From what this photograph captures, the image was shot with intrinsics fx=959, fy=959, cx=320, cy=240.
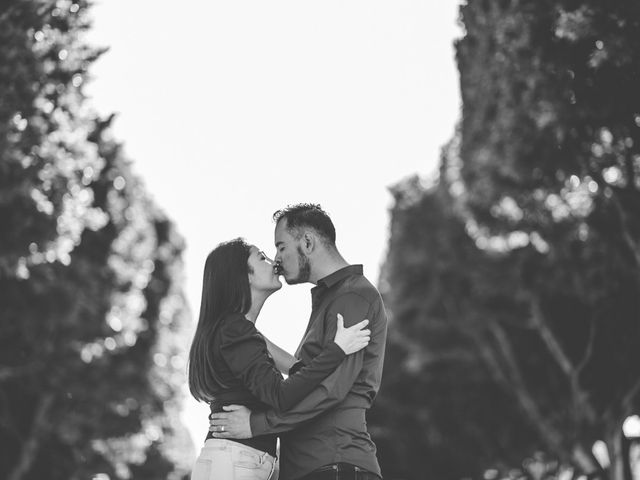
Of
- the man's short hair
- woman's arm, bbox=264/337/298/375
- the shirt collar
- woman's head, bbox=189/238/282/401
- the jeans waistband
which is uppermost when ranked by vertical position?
the man's short hair

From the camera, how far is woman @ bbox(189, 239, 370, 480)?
5.21 meters

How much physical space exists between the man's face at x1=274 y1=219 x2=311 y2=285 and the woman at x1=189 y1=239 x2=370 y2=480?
0.08 metres

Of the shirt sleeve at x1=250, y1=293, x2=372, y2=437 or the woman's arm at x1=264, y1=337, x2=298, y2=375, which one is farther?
the woman's arm at x1=264, y1=337, x2=298, y2=375

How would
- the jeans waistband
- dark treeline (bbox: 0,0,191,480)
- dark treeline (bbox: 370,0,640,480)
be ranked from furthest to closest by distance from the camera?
dark treeline (bbox: 370,0,640,480)
dark treeline (bbox: 0,0,191,480)
the jeans waistband

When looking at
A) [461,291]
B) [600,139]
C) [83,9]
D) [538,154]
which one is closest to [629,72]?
[600,139]

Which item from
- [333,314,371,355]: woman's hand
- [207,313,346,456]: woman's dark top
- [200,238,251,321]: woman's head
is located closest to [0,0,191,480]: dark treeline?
[200,238,251,321]: woman's head

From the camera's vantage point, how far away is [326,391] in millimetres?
5145

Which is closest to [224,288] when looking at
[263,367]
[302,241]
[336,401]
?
[302,241]

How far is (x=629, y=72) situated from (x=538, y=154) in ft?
15.5

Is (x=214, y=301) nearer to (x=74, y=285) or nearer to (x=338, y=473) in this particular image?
(x=338, y=473)

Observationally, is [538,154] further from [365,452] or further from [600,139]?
[365,452]

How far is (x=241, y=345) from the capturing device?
5.48 metres

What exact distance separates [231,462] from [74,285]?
62.2ft

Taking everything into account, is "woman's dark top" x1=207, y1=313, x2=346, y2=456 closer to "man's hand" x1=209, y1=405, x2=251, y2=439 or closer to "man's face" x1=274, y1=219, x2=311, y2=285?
"man's hand" x1=209, y1=405, x2=251, y2=439
